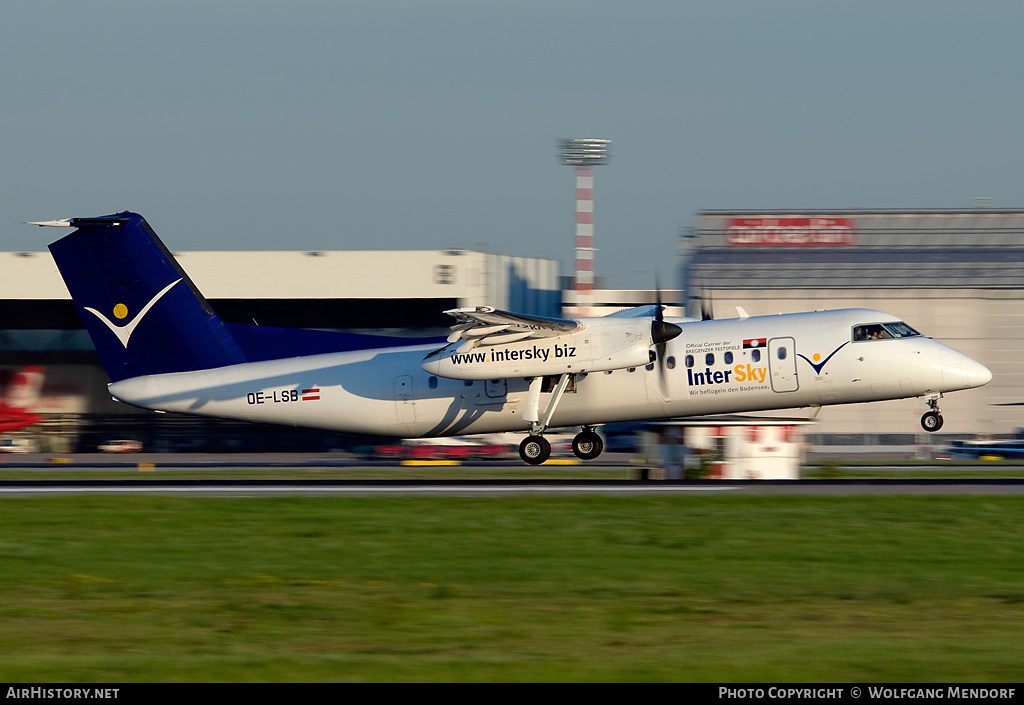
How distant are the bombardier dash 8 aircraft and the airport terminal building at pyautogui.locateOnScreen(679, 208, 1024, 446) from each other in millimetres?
31495

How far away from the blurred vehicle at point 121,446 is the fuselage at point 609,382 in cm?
2999

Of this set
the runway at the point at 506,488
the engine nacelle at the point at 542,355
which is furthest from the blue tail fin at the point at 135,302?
the engine nacelle at the point at 542,355

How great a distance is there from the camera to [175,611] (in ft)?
37.2

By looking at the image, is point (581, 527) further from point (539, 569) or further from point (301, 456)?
point (301, 456)

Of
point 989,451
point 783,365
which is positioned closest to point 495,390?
point 783,365

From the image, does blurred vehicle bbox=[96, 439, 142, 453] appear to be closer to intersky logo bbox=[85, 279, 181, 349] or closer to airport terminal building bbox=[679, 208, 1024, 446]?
airport terminal building bbox=[679, 208, 1024, 446]

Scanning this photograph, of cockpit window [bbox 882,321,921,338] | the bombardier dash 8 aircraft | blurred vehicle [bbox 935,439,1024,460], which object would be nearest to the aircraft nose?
the bombardier dash 8 aircraft

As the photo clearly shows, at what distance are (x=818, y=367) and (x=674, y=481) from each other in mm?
4198

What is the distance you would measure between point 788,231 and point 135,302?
41643mm

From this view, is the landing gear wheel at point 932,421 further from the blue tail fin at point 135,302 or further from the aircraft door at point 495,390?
the blue tail fin at point 135,302

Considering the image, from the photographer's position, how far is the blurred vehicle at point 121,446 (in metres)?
53.4

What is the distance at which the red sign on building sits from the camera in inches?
2287
